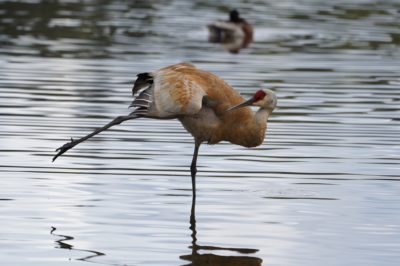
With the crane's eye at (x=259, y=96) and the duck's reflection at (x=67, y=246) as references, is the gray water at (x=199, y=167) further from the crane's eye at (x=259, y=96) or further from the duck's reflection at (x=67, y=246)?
the crane's eye at (x=259, y=96)

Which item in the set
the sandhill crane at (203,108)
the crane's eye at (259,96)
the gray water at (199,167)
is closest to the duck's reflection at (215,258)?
the gray water at (199,167)

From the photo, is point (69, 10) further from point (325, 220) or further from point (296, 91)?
point (325, 220)

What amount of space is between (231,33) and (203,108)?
21.9m

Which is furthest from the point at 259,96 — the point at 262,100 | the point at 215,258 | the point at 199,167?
the point at 215,258

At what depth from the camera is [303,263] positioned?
31.7ft

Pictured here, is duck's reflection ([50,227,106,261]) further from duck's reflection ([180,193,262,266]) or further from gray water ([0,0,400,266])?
duck's reflection ([180,193,262,266])

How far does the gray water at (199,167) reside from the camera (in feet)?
33.5

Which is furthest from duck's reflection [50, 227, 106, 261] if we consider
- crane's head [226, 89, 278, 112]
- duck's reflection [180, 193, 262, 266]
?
crane's head [226, 89, 278, 112]

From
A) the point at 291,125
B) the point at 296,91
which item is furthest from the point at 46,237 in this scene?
the point at 296,91

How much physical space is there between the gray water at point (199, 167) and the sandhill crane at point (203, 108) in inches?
19.4

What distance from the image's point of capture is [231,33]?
34.5m

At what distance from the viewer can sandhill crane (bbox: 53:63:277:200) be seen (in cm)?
1243

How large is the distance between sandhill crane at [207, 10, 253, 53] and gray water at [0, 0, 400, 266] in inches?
151

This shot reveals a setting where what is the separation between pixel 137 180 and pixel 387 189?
2259mm
